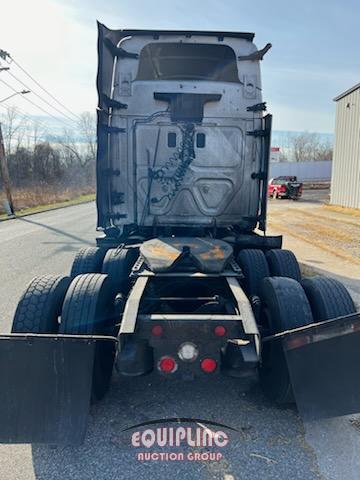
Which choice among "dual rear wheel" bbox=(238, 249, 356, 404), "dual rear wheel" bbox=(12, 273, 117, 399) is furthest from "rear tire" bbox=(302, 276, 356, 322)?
"dual rear wheel" bbox=(12, 273, 117, 399)

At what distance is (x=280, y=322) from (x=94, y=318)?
1.37 meters

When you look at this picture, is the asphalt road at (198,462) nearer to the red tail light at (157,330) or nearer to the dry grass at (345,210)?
the red tail light at (157,330)

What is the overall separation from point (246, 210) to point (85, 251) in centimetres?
213

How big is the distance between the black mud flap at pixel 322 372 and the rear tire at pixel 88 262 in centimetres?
271

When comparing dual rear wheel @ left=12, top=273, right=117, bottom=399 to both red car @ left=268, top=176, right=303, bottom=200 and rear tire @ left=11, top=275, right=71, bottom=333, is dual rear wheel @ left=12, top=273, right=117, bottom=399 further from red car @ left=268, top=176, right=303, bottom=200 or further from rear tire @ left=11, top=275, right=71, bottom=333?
red car @ left=268, top=176, right=303, bottom=200

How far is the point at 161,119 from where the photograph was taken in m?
5.06

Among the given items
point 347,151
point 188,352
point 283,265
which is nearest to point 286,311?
point 188,352

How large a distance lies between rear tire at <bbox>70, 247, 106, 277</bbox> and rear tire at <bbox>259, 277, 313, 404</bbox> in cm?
228

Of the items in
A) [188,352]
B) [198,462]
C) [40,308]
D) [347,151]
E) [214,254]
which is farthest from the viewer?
[347,151]

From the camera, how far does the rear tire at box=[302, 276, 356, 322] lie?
3154mm

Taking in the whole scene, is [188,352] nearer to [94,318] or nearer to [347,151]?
[94,318]

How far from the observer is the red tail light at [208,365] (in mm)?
2713

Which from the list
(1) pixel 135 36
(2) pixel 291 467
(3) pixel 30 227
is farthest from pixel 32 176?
(2) pixel 291 467

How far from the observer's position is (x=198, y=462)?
2.58 m
